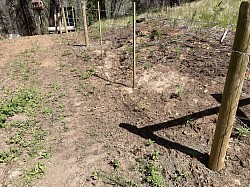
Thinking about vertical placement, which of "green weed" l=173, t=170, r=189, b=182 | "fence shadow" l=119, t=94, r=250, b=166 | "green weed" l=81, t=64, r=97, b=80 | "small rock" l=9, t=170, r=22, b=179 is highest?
"green weed" l=81, t=64, r=97, b=80

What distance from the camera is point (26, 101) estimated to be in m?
4.22

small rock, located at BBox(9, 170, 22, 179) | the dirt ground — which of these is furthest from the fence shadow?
small rock, located at BBox(9, 170, 22, 179)

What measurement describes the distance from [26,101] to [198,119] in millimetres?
3023

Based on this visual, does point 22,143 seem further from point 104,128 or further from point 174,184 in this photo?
point 174,184

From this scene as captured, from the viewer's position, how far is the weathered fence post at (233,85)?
186 centimetres

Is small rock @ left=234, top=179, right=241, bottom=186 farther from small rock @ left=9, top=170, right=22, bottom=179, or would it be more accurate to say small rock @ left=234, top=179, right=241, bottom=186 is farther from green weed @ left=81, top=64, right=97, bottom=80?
green weed @ left=81, top=64, right=97, bottom=80

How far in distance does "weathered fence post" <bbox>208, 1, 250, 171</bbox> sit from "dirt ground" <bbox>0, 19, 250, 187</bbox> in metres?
0.28

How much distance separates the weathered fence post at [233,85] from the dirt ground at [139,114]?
0.28m

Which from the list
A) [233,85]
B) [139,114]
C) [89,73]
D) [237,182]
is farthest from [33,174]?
[89,73]

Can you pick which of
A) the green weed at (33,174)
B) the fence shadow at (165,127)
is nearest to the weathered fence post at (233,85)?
the fence shadow at (165,127)

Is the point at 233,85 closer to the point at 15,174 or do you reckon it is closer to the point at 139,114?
the point at 139,114

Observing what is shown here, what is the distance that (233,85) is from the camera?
2066 mm

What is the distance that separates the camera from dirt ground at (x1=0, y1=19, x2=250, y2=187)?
260 cm

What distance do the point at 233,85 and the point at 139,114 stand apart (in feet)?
5.51
